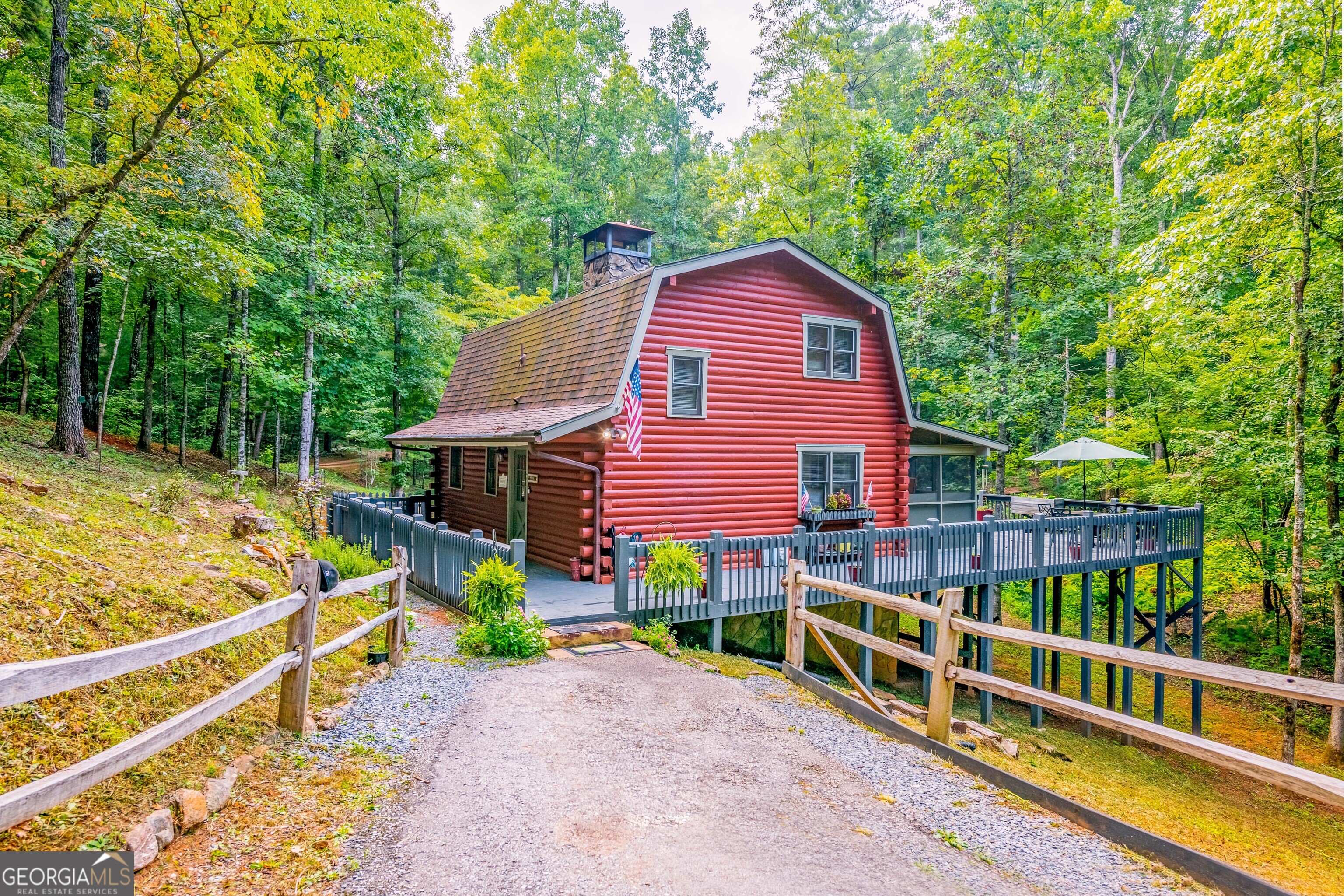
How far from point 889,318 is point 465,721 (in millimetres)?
11836

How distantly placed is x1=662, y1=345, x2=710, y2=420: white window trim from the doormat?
5014 mm

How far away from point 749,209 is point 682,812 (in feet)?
90.3

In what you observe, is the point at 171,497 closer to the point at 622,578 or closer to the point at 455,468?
the point at 622,578

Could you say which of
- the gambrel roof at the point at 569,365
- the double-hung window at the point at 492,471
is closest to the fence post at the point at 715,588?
the gambrel roof at the point at 569,365

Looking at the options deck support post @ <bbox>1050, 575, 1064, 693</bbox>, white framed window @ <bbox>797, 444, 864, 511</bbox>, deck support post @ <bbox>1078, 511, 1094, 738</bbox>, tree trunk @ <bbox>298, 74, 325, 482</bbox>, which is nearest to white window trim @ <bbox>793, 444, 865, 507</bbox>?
white framed window @ <bbox>797, 444, 864, 511</bbox>

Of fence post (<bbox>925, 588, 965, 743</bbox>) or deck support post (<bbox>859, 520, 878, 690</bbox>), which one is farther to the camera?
deck support post (<bbox>859, 520, 878, 690</bbox>)

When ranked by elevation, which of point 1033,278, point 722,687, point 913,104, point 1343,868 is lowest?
point 1343,868

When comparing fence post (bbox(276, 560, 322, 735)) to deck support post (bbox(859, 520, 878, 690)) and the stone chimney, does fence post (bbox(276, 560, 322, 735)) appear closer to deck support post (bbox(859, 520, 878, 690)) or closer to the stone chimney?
deck support post (bbox(859, 520, 878, 690))

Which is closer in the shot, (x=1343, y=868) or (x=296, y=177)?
(x=1343, y=868)

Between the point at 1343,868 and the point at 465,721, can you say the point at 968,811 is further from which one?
the point at 1343,868

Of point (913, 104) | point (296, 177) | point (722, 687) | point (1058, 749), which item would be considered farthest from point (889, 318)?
point (913, 104)

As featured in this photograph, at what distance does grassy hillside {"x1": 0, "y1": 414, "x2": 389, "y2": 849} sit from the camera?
10.3 feet

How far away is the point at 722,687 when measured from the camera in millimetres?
6480

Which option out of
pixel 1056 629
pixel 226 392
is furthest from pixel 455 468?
pixel 1056 629
